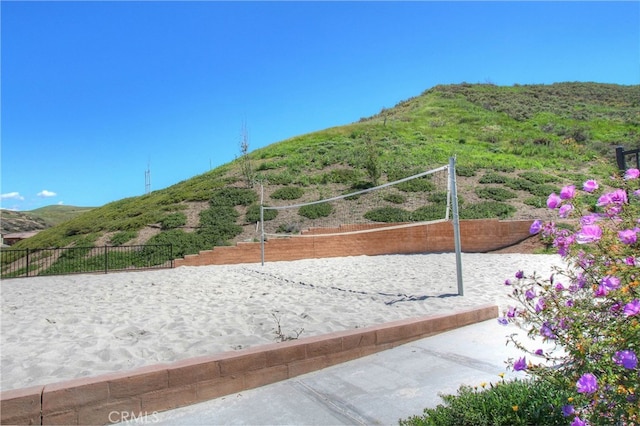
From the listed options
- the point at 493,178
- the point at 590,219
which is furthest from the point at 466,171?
the point at 590,219

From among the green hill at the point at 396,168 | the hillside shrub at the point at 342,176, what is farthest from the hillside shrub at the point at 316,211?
the hillside shrub at the point at 342,176

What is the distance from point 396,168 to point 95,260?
54.7 ft

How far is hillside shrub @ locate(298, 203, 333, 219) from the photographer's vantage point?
1861cm

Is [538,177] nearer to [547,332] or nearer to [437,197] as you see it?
[437,197]

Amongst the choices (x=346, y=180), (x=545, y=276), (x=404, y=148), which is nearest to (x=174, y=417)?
(x=545, y=276)

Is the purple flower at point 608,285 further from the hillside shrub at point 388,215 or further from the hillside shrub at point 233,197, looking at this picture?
the hillside shrub at point 233,197

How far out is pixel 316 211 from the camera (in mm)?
18984

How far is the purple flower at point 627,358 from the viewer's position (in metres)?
1.57

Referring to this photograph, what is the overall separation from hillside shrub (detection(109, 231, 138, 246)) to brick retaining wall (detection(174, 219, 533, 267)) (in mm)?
4700

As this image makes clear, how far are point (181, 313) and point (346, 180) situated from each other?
17375 mm

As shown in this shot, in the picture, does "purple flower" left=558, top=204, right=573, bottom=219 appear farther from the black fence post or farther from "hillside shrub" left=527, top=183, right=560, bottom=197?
"hillside shrub" left=527, top=183, right=560, bottom=197

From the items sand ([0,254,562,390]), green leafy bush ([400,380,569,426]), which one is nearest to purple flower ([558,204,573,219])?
green leafy bush ([400,380,569,426])

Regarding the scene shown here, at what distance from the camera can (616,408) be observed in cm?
182

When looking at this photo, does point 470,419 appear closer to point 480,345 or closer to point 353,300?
point 480,345
